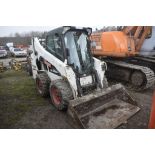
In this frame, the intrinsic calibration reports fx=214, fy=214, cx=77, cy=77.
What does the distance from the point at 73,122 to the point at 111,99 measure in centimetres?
126

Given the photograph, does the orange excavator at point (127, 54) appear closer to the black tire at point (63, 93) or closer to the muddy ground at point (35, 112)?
the muddy ground at point (35, 112)

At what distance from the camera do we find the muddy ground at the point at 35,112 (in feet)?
15.9

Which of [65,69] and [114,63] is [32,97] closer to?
[65,69]

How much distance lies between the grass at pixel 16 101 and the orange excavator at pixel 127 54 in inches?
125

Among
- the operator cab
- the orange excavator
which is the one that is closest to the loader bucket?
the operator cab

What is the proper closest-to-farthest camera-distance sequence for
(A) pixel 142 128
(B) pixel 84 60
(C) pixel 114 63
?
(A) pixel 142 128, (B) pixel 84 60, (C) pixel 114 63

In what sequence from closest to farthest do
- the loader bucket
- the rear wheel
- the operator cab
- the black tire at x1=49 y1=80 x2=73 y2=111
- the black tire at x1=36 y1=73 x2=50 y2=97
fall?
1. the loader bucket
2. the black tire at x1=49 y1=80 x2=73 y2=111
3. the operator cab
4. the black tire at x1=36 y1=73 x2=50 y2=97
5. the rear wheel

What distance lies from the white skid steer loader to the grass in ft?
1.69

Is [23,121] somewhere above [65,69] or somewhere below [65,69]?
below

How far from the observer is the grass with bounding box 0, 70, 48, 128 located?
529cm

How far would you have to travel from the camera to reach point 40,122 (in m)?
5.02

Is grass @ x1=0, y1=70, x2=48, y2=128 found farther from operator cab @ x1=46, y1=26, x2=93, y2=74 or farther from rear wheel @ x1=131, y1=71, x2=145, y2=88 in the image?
rear wheel @ x1=131, y1=71, x2=145, y2=88

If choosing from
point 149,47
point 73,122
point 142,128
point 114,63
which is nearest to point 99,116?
point 73,122

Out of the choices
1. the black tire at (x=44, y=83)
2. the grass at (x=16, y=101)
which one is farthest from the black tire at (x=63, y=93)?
the grass at (x=16, y=101)
